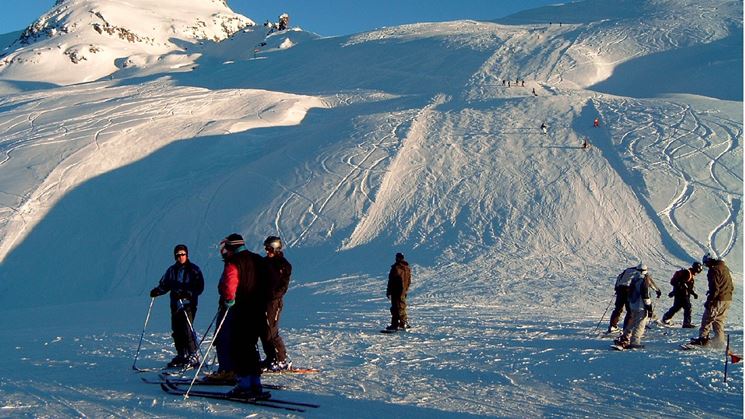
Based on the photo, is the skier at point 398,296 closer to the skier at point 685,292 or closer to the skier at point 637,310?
the skier at point 637,310

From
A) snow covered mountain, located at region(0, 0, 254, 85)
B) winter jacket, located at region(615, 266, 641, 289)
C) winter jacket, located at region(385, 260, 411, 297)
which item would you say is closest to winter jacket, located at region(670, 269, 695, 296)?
winter jacket, located at region(615, 266, 641, 289)

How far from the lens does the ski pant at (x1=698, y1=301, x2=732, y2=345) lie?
10.4 metres

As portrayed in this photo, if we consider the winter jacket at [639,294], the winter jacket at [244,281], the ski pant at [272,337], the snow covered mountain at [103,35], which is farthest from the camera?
the snow covered mountain at [103,35]

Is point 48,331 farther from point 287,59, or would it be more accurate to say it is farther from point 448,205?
point 287,59

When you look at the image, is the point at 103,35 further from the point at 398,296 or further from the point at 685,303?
the point at 685,303

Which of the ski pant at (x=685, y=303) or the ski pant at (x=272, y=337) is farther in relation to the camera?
the ski pant at (x=685, y=303)

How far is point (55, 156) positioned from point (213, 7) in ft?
399

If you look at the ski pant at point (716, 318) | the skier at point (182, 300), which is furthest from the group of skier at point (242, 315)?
the ski pant at point (716, 318)

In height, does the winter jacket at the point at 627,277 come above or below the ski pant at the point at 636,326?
above

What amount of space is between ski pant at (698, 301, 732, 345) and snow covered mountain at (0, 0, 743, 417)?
0.64 metres

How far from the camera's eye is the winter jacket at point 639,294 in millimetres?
10320

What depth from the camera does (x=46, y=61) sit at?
9419 centimetres

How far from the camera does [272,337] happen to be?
26.9 feet

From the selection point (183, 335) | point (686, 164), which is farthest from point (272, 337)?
point (686, 164)
